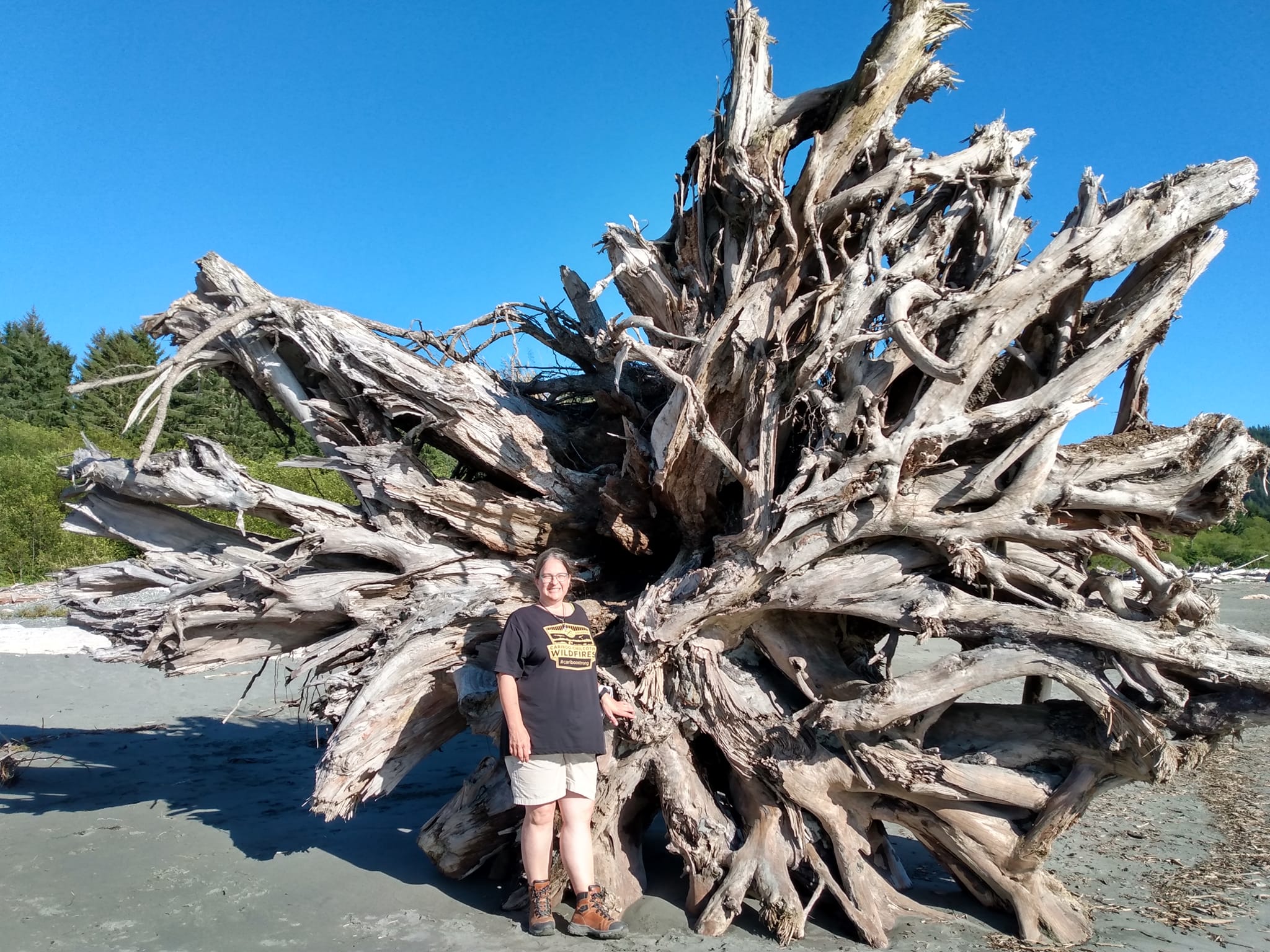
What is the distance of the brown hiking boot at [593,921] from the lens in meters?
3.90

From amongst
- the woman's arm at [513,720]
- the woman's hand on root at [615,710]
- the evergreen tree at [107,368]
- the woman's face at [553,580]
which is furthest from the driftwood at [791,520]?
the evergreen tree at [107,368]

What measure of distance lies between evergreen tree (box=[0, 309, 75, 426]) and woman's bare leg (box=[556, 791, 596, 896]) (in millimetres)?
44049

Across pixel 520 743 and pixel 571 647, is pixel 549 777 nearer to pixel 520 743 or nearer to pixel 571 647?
pixel 520 743

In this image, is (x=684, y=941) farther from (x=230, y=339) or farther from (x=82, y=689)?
(x=82, y=689)

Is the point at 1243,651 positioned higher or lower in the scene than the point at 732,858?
higher

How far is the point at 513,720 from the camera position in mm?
3936

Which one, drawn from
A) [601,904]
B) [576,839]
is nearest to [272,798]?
[576,839]

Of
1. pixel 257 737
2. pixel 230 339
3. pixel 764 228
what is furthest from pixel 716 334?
pixel 257 737

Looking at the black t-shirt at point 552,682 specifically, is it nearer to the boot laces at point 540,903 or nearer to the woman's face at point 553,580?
the woman's face at point 553,580

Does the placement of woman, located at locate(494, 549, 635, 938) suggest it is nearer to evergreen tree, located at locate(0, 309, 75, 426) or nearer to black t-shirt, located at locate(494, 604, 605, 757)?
black t-shirt, located at locate(494, 604, 605, 757)

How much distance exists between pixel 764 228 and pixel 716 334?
2.70 feet

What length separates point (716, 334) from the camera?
4.49 m

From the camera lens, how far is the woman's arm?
3.91m

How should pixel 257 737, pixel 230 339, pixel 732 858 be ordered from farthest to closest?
pixel 257 737 → pixel 230 339 → pixel 732 858
